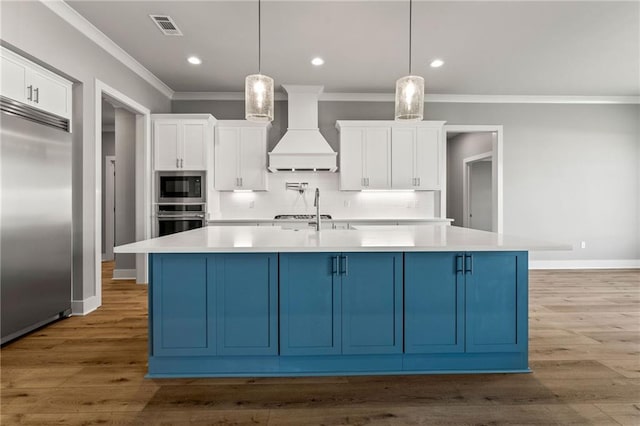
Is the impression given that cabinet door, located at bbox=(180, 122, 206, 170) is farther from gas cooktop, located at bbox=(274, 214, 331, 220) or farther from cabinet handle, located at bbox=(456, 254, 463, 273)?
cabinet handle, located at bbox=(456, 254, 463, 273)

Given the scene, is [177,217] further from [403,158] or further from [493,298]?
[493,298]

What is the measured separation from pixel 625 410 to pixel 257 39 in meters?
4.13

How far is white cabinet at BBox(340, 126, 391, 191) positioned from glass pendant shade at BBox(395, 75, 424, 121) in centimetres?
281

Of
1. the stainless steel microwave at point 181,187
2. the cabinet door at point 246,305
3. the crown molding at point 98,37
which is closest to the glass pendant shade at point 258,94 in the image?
the cabinet door at point 246,305

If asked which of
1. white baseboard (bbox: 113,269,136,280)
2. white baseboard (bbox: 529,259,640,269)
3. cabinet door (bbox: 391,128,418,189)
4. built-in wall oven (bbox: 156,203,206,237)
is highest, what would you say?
cabinet door (bbox: 391,128,418,189)

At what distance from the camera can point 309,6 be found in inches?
126

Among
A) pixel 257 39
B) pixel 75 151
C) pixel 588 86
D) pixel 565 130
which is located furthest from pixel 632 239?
pixel 75 151

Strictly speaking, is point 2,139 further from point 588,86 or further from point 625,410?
point 588,86

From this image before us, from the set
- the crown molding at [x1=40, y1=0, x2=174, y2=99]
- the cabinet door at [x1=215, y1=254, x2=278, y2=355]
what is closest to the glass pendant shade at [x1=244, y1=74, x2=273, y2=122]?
the cabinet door at [x1=215, y1=254, x2=278, y2=355]

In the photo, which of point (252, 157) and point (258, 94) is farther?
point (252, 157)

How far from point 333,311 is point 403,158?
145 inches

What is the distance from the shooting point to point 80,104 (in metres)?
3.56

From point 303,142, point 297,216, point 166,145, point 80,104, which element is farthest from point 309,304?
point 166,145

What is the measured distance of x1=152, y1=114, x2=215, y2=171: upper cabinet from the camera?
503 cm
